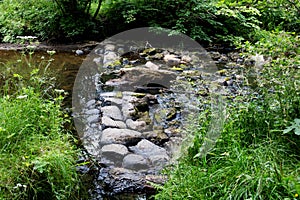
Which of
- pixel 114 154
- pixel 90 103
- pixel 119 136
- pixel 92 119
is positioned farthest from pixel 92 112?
pixel 114 154

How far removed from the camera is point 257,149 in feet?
7.06

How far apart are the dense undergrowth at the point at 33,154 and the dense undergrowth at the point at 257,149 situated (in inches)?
27.3

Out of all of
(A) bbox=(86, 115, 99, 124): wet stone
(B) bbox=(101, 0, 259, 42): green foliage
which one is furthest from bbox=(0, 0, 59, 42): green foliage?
(A) bbox=(86, 115, 99, 124): wet stone

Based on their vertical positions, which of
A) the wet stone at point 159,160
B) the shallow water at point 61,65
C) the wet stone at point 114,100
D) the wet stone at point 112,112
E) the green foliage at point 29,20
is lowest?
the shallow water at point 61,65

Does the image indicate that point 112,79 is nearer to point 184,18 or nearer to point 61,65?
point 61,65

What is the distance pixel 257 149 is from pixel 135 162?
3.42ft

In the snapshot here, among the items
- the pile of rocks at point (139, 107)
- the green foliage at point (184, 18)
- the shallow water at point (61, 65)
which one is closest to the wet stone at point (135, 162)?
the pile of rocks at point (139, 107)

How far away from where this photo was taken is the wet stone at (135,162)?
276 centimetres

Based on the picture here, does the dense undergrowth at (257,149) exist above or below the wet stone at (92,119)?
above

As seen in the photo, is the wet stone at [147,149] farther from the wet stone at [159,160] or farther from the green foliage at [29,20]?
the green foliage at [29,20]

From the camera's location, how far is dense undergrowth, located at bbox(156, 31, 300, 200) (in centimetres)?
185

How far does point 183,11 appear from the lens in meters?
6.93

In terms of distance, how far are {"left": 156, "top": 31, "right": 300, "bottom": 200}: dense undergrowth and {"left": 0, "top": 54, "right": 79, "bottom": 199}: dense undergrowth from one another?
2.27ft

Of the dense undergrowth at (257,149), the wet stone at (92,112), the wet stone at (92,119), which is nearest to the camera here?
the dense undergrowth at (257,149)
